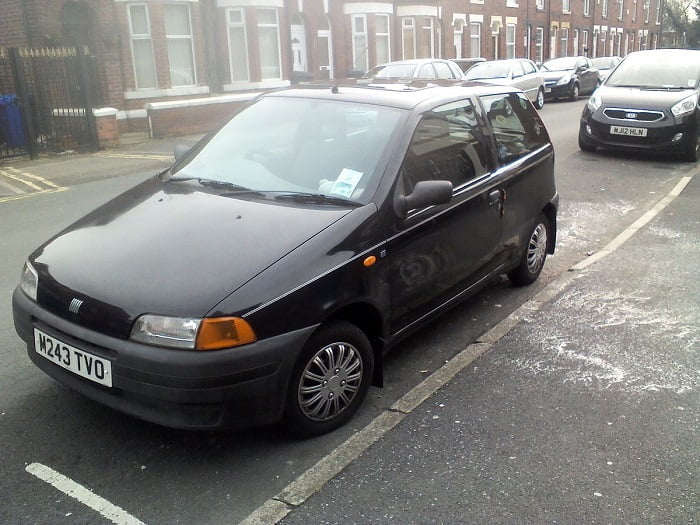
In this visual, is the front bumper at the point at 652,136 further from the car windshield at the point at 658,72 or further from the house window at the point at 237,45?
the house window at the point at 237,45

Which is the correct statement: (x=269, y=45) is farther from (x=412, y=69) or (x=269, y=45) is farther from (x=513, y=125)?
(x=513, y=125)

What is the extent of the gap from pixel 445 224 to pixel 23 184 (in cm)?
912

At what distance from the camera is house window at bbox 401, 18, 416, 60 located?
2933 cm

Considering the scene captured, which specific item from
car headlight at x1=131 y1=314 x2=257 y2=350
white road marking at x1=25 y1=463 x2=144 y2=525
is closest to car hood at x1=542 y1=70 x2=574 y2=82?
car headlight at x1=131 y1=314 x2=257 y2=350

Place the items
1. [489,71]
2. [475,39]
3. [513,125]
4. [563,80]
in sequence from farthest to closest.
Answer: [475,39] → [563,80] → [489,71] → [513,125]

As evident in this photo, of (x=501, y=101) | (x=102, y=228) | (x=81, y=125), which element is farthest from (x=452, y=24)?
(x=102, y=228)

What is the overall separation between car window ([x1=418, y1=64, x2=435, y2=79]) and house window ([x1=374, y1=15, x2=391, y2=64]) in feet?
33.0

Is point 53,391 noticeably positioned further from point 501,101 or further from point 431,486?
point 501,101

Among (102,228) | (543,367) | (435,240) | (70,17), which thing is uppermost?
(70,17)

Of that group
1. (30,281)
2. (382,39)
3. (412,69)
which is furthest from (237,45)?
(30,281)

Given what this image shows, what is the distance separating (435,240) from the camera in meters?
4.11

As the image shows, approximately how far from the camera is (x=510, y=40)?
1505 inches

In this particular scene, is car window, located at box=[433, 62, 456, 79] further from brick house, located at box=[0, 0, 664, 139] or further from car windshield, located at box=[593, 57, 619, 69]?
car windshield, located at box=[593, 57, 619, 69]

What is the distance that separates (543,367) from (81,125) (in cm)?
1335
